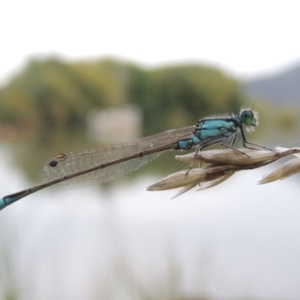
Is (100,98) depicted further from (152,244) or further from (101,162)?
(101,162)

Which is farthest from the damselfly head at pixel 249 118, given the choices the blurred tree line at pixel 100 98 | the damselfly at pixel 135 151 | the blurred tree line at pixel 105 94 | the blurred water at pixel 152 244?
the blurred tree line at pixel 100 98

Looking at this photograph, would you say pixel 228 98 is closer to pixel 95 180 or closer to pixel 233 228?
pixel 233 228

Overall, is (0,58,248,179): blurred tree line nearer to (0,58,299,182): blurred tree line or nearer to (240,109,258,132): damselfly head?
(0,58,299,182): blurred tree line

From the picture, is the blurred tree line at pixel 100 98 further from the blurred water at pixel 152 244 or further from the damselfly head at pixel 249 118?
the damselfly head at pixel 249 118

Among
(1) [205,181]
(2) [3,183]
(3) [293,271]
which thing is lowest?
(3) [293,271]

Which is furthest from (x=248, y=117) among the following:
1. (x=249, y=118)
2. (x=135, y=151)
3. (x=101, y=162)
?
(x=101, y=162)

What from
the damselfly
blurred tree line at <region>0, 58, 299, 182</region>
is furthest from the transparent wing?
blurred tree line at <region>0, 58, 299, 182</region>

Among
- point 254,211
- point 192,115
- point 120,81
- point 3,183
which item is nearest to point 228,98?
point 192,115
